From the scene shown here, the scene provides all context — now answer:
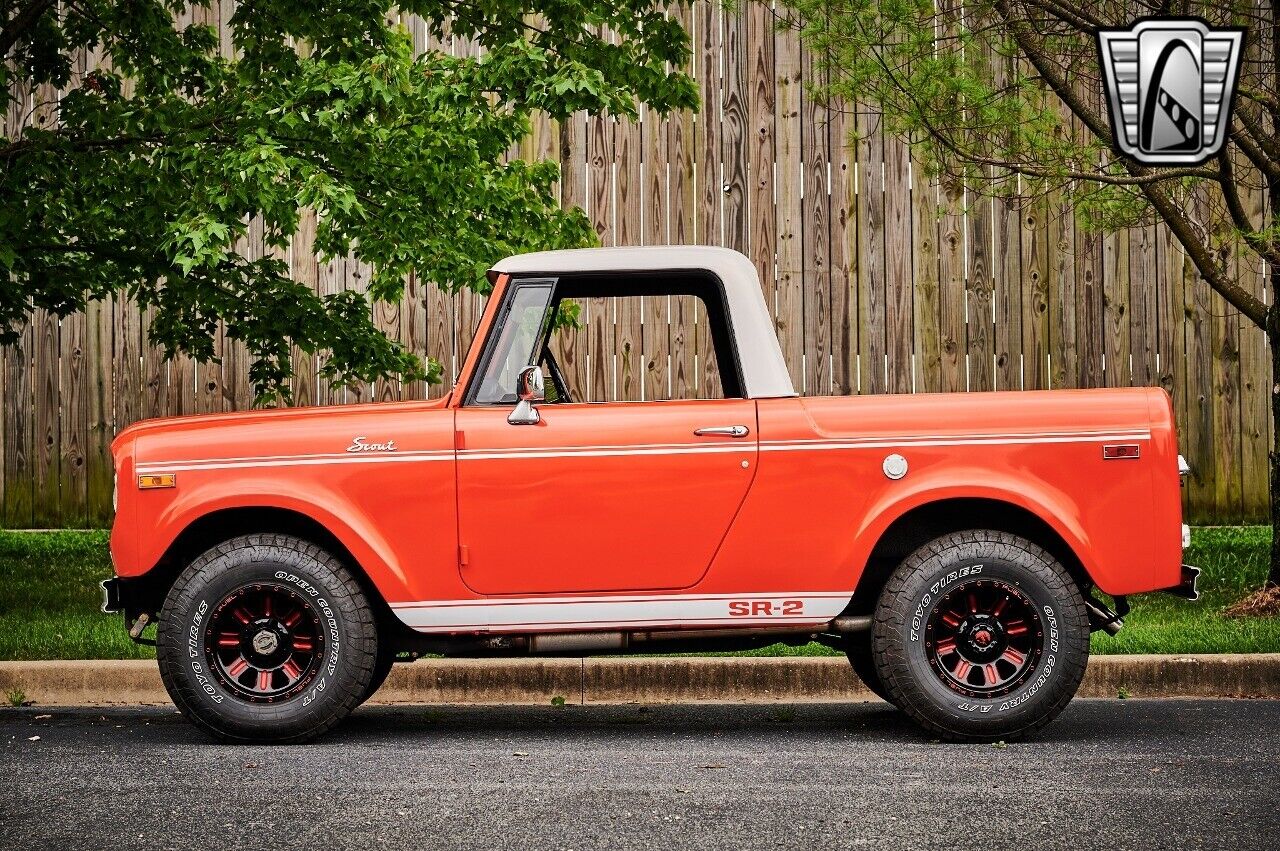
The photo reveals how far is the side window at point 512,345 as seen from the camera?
19.7 feet

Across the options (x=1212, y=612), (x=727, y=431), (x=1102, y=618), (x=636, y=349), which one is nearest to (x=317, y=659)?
(x=727, y=431)

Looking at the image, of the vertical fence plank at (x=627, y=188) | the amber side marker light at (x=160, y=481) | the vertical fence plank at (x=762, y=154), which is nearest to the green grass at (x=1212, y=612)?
the vertical fence plank at (x=762, y=154)

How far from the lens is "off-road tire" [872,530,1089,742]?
5.73 m

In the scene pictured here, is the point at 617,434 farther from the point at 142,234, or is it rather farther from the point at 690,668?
the point at 142,234

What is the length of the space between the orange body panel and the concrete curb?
4.16ft

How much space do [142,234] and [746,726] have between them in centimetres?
480

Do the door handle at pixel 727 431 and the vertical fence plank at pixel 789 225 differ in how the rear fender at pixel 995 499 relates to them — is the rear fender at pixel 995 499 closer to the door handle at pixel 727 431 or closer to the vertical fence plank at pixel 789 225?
the door handle at pixel 727 431

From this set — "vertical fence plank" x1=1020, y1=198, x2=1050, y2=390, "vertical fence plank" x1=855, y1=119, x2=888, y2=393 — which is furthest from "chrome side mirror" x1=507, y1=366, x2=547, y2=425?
"vertical fence plank" x1=1020, y1=198, x2=1050, y2=390

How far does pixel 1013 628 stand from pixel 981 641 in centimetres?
14

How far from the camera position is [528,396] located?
19.1ft

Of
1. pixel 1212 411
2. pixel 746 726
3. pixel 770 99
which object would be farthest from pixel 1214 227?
pixel 746 726

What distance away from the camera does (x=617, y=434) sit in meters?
5.89

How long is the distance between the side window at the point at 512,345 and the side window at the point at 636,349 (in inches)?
194

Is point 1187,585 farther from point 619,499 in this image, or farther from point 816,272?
point 816,272
